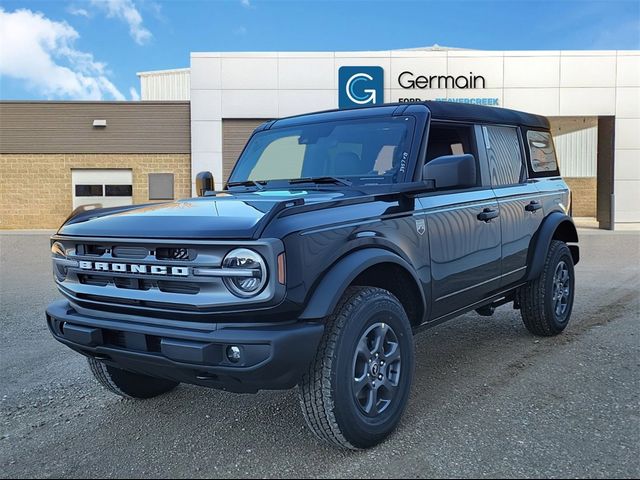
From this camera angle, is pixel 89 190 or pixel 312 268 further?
pixel 89 190

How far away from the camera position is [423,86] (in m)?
19.8

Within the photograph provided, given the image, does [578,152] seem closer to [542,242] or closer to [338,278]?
[542,242]

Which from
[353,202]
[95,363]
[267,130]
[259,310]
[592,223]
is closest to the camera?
[259,310]

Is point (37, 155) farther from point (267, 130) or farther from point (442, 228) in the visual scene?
point (442, 228)

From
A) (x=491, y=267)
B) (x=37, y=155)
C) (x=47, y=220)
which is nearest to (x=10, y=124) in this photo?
(x=37, y=155)

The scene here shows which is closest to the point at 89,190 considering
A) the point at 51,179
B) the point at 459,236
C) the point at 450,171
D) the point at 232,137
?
the point at 51,179

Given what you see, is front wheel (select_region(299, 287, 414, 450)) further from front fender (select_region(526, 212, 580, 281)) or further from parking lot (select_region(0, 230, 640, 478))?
front fender (select_region(526, 212, 580, 281))

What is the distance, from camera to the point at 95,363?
12.4ft

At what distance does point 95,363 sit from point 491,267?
2859 millimetres

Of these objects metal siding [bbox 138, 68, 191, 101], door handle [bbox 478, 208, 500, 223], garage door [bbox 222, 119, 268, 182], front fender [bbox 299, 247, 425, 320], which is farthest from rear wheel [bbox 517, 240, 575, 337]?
metal siding [bbox 138, 68, 191, 101]

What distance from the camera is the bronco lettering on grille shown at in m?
2.81

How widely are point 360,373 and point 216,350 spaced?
0.84m

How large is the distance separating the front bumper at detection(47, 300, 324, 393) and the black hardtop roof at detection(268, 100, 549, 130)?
2.02m

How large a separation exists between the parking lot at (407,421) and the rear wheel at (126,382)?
85 millimetres
